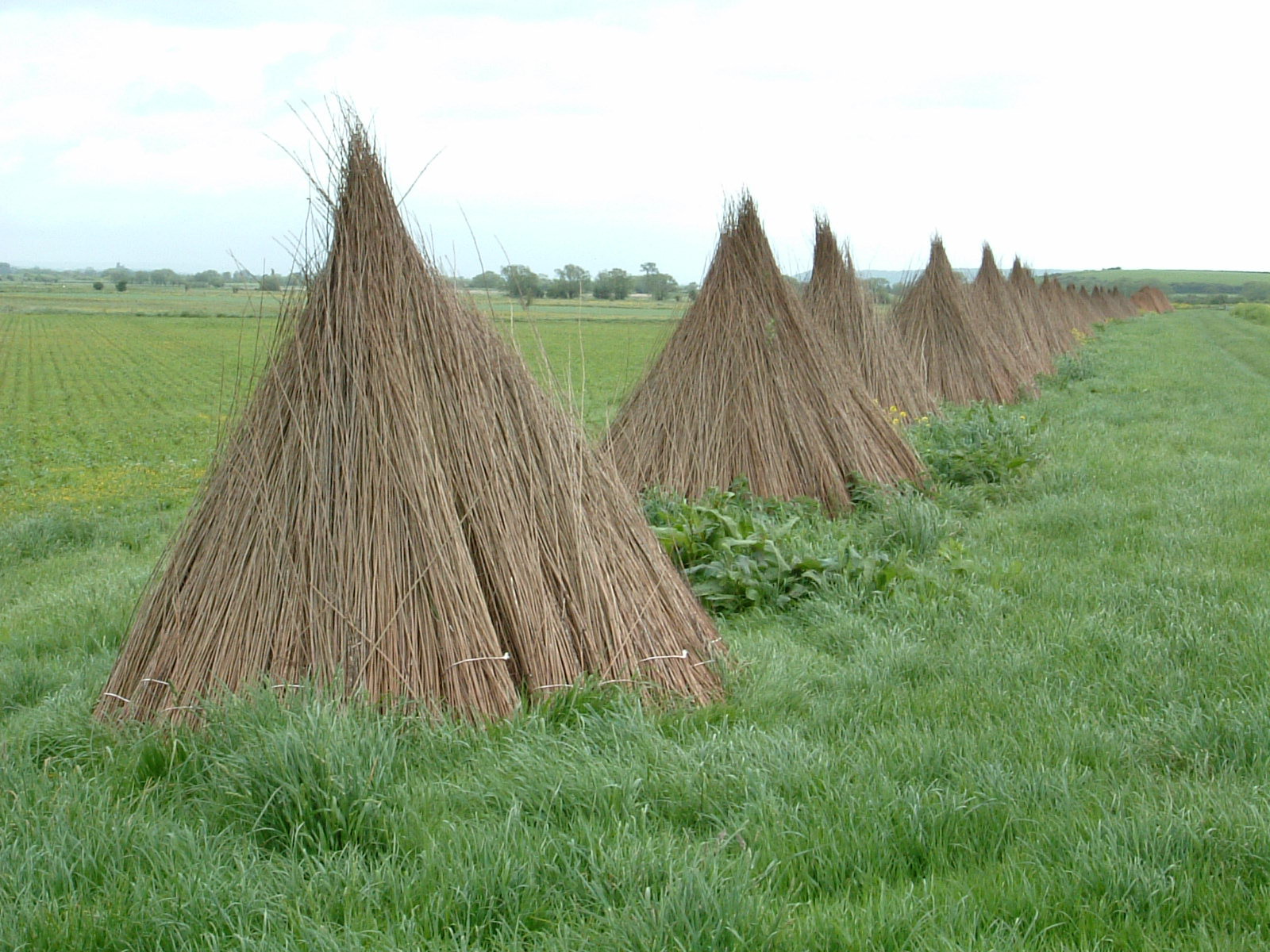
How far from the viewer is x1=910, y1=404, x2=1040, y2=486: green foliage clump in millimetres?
7324

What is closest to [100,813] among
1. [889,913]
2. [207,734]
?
[207,734]

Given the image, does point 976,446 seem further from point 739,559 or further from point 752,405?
point 739,559

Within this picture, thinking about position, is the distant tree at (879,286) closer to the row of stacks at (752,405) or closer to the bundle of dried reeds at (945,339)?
the bundle of dried reeds at (945,339)

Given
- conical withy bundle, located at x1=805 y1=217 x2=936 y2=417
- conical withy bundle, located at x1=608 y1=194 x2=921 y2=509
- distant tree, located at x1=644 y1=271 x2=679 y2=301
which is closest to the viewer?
distant tree, located at x1=644 y1=271 x2=679 y2=301

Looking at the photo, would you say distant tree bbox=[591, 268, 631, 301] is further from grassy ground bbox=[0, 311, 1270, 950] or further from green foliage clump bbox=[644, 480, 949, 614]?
grassy ground bbox=[0, 311, 1270, 950]

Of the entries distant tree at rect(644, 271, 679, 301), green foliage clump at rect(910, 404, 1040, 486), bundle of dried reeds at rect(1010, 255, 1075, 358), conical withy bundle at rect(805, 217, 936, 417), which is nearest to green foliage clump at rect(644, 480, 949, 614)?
distant tree at rect(644, 271, 679, 301)

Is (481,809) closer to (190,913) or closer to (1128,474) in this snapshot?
(190,913)

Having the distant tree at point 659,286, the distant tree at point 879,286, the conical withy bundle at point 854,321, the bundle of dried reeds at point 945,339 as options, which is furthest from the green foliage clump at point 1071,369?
the distant tree at point 659,286

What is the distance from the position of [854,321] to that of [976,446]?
2032 mm

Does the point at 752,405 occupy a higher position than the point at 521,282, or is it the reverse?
the point at 521,282

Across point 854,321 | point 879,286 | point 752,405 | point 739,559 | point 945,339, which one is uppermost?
point 879,286

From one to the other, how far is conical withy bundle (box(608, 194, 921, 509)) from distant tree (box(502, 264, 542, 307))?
102 inches

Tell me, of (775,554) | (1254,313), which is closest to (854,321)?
(775,554)

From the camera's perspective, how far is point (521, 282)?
11.8 ft
